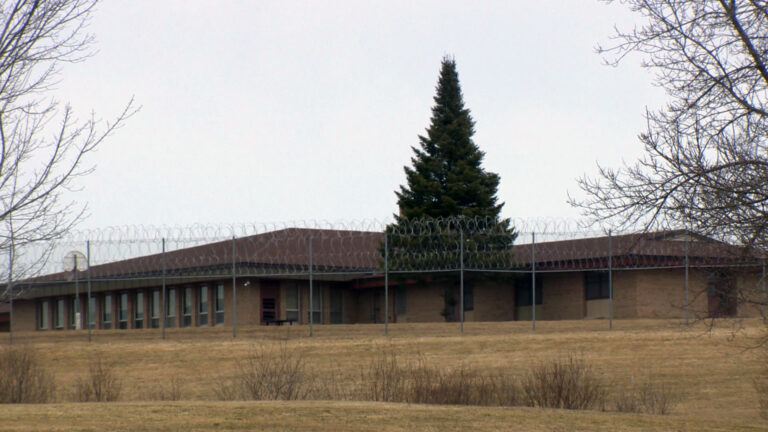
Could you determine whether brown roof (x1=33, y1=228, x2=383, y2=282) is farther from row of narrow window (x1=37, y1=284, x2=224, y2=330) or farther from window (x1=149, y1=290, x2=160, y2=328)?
window (x1=149, y1=290, x2=160, y2=328)

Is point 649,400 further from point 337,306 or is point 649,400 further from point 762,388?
point 337,306

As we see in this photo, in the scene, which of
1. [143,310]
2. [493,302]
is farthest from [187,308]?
[493,302]

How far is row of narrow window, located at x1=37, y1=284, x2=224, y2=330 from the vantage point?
1508 inches

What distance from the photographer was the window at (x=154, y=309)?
40500 millimetres

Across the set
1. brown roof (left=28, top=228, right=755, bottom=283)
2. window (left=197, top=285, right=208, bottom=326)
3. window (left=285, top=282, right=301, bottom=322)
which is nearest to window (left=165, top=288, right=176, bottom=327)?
Result: window (left=197, top=285, right=208, bottom=326)

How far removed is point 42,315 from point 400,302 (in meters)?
17.4

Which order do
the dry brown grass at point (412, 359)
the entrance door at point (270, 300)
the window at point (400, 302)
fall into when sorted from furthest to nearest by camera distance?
1. the window at point (400, 302)
2. the entrance door at point (270, 300)
3. the dry brown grass at point (412, 359)

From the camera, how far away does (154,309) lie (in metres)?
40.8

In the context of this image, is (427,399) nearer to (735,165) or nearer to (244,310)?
(735,165)

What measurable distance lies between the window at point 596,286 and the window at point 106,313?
20281 millimetres

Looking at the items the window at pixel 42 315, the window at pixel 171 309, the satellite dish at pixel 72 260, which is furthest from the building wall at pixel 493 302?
the window at pixel 42 315

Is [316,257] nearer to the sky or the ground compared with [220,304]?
nearer to the sky

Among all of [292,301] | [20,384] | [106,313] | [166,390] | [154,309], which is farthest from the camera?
[106,313]

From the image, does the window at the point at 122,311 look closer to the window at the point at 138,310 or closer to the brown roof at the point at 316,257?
the window at the point at 138,310
